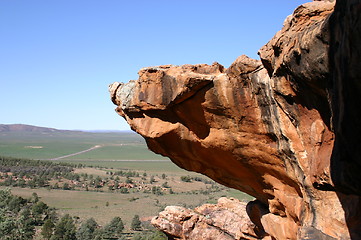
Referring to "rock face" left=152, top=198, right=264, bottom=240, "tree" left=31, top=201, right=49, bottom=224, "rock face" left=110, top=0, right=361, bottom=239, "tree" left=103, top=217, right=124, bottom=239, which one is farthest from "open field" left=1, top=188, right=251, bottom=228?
"rock face" left=110, top=0, right=361, bottom=239

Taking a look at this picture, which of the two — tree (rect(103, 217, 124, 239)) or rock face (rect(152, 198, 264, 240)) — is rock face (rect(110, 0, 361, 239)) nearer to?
rock face (rect(152, 198, 264, 240))

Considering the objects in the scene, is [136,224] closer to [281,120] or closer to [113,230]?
[113,230]

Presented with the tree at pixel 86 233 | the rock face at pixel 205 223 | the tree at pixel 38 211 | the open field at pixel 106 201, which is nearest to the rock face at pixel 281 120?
the rock face at pixel 205 223

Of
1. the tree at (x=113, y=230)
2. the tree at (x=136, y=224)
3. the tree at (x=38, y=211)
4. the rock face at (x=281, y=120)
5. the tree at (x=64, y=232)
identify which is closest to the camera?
the rock face at (x=281, y=120)

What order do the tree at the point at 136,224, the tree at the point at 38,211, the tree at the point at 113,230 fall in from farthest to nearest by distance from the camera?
the tree at the point at 38,211
the tree at the point at 136,224
the tree at the point at 113,230

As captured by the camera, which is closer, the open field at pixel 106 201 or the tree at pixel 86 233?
the tree at pixel 86 233

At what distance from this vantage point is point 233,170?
13.1 meters

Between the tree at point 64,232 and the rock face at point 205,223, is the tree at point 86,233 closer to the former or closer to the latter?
the tree at point 64,232

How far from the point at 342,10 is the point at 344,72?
963 mm

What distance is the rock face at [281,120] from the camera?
17.4 feet

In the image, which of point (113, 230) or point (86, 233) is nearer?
point (86, 233)

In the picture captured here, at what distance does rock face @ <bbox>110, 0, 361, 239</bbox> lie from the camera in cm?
530

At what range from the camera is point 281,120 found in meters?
8.98

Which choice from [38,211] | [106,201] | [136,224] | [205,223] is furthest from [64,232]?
[106,201]
